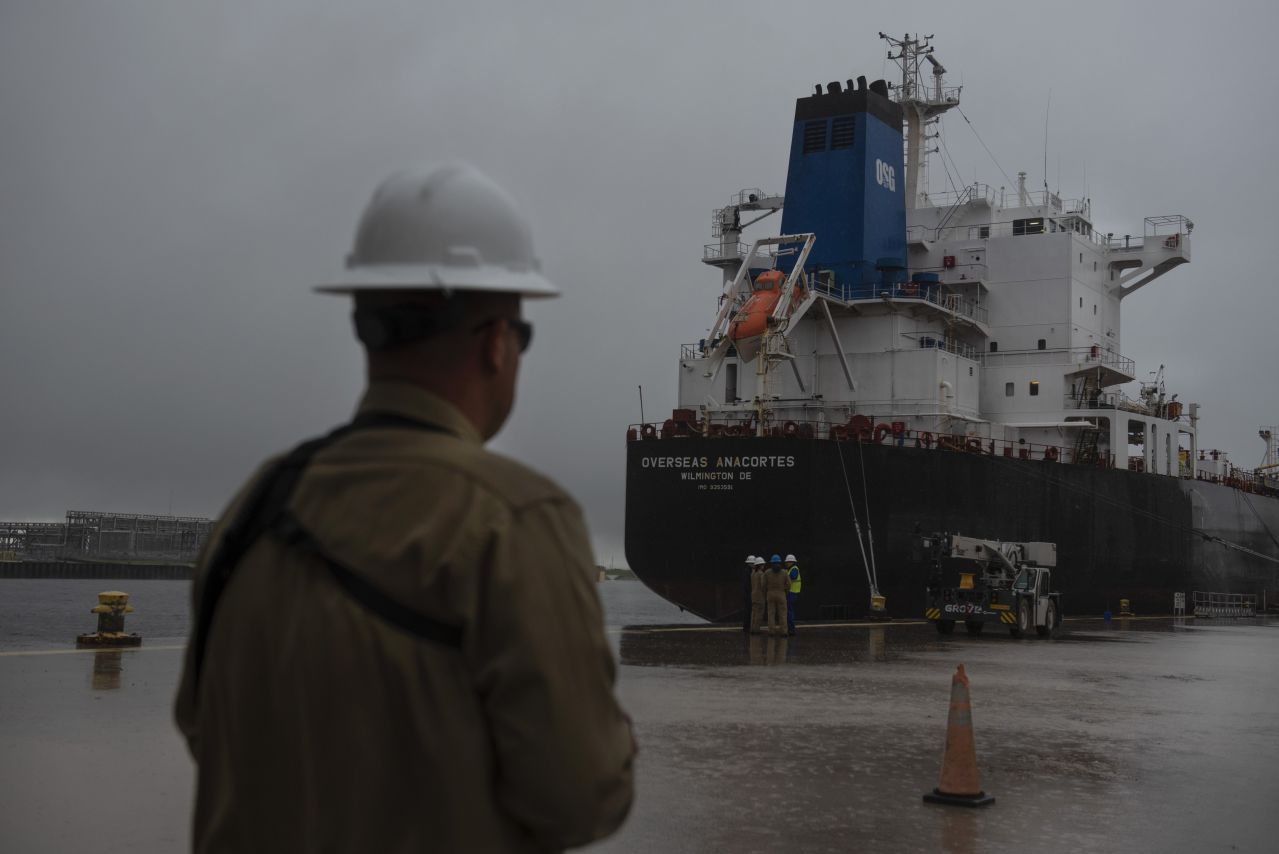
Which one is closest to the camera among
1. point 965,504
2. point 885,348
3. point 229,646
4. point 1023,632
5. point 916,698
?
point 229,646

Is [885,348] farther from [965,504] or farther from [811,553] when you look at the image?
[811,553]

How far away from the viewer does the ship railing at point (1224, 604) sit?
116 ft

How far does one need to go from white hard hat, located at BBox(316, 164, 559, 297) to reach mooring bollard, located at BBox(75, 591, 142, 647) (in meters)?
13.1

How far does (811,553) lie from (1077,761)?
56.0 feet

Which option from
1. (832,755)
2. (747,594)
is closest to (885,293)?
(747,594)

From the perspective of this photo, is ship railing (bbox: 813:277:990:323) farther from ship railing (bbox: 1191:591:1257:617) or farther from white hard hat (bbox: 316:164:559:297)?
white hard hat (bbox: 316:164:559:297)

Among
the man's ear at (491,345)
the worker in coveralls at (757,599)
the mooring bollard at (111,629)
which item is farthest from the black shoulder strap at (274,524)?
the worker in coveralls at (757,599)

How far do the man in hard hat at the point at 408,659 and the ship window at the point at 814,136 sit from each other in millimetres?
29408

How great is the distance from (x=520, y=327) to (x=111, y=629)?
1391cm

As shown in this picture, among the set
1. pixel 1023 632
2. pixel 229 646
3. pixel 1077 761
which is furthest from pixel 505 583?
pixel 1023 632

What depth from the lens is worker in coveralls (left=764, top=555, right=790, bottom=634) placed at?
19.2m

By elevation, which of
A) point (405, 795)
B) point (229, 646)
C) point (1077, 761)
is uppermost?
point (229, 646)

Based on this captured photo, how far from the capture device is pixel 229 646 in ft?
6.48

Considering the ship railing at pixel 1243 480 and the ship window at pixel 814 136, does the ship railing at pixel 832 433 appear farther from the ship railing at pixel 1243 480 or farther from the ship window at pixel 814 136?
the ship railing at pixel 1243 480
